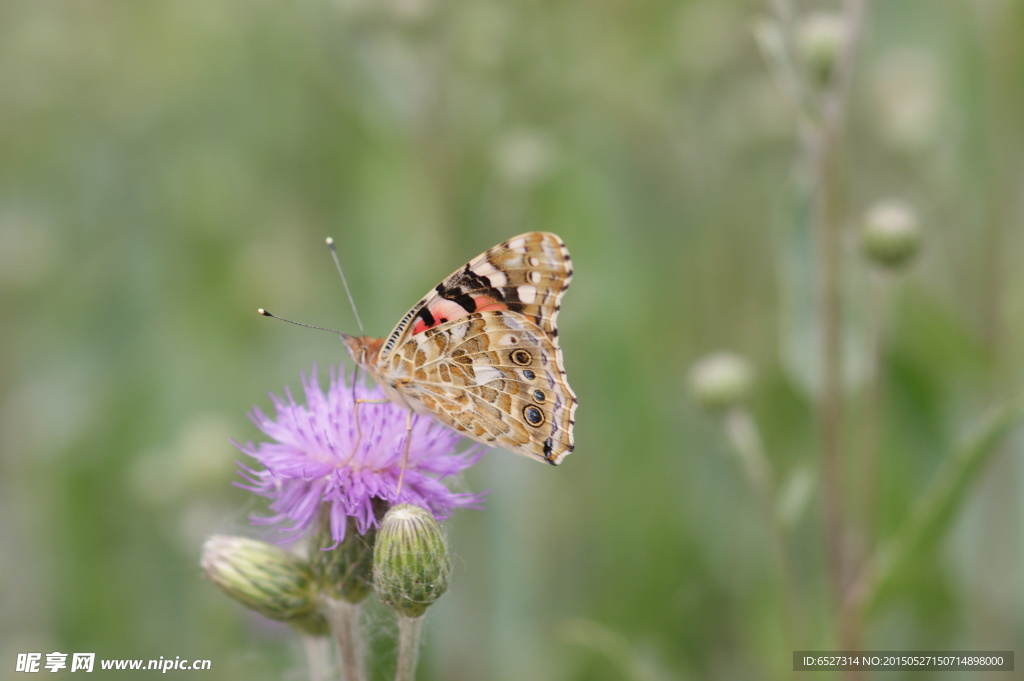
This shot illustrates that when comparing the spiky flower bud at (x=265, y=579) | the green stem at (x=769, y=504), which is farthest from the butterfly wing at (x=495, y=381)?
the green stem at (x=769, y=504)

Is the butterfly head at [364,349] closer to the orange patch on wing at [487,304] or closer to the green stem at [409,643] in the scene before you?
the orange patch on wing at [487,304]

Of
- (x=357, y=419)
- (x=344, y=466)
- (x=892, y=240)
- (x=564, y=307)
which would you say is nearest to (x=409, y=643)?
(x=344, y=466)

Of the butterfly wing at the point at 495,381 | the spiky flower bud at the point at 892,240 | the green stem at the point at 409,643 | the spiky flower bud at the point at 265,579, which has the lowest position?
the green stem at the point at 409,643

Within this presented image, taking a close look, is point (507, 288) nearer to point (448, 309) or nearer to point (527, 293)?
point (527, 293)

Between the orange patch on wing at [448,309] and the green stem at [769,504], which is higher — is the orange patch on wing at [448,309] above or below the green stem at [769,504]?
above

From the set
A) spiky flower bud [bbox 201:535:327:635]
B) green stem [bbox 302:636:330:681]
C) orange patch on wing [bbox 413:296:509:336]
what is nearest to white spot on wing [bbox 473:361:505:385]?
orange patch on wing [bbox 413:296:509:336]
